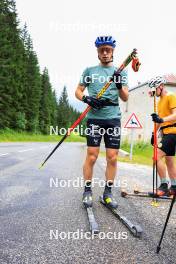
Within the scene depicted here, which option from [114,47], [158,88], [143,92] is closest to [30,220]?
[114,47]

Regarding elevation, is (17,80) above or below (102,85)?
above

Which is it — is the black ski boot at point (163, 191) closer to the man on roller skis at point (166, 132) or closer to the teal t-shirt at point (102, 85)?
the man on roller skis at point (166, 132)

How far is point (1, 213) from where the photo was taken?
3.92 m

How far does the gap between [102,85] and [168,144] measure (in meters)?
1.88

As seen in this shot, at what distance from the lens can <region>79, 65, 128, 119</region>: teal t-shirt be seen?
15.1 ft

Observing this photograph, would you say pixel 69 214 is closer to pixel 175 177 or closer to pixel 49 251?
pixel 49 251

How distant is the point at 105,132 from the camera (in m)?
4.59

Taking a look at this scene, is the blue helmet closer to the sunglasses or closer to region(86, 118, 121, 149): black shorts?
the sunglasses

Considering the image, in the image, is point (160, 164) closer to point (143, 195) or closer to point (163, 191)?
point (163, 191)

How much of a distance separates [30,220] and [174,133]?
10.5ft

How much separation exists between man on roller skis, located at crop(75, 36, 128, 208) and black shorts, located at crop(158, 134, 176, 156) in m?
1.47

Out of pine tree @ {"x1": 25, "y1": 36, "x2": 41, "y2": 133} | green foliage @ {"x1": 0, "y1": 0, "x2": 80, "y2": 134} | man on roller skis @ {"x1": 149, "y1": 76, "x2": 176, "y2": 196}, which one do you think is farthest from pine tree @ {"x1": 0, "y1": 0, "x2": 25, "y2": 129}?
man on roller skis @ {"x1": 149, "y1": 76, "x2": 176, "y2": 196}

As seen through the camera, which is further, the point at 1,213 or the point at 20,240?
the point at 1,213

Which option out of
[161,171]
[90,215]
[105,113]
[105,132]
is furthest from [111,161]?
[161,171]
